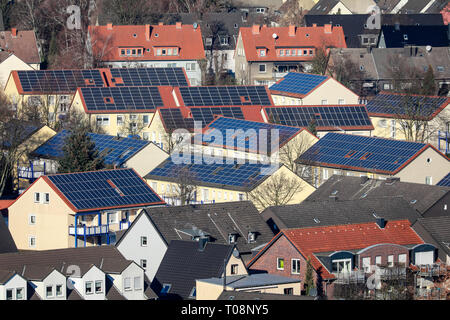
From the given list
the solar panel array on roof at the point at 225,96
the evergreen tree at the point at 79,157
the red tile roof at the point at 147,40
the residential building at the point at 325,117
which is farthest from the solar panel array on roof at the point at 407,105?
the red tile roof at the point at 147,40

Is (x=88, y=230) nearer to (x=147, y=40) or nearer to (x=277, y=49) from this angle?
(x=147, y=40)

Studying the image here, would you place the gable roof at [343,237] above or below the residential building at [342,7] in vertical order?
below

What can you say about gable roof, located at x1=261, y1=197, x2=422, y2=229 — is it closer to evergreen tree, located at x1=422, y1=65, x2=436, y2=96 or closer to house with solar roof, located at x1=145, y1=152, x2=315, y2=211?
house with solar roof, located at x1=145, y1=152, x2=315, y2=211

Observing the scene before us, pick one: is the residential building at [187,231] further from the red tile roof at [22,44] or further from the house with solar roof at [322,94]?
the red tile roof at [22,44]

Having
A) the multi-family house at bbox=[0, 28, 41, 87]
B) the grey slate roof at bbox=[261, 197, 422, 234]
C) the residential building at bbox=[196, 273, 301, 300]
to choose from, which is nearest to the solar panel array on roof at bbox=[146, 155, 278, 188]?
the grey slate roof at bbox=[261, 197, 422, 234]

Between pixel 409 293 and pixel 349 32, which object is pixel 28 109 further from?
pixel 409 293

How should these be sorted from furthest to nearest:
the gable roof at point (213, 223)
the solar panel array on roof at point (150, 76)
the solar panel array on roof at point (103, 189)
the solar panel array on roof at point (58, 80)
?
the solar panel array on roof at point (150, 76), the solar panel array on roof at point (58, 80), the solar panel array on roof at point (103, 189), the gable roof at point (213, 223)
